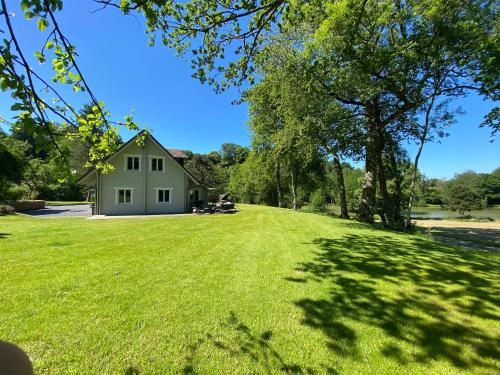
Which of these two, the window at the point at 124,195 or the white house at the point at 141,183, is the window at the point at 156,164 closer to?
the white house at the point at 141,183

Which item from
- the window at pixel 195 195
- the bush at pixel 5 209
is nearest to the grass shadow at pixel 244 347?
the bush at pixel 5 209

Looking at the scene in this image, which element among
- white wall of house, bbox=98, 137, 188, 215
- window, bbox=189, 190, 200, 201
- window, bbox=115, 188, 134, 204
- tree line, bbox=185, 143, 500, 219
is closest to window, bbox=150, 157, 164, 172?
white wall of house, bbox=98, 137, 188, 215

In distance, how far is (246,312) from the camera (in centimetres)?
388

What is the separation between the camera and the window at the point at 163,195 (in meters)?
22.7

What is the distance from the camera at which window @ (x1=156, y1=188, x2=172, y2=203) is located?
22688 mm

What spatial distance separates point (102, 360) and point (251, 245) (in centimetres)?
578

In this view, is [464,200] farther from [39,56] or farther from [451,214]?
[39,56]

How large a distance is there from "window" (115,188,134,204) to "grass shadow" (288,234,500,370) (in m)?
18.8

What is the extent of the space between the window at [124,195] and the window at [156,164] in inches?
101

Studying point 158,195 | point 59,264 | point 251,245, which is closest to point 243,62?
point 251,245

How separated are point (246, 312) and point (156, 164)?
20870 mm

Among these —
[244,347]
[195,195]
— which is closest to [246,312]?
[244,347]

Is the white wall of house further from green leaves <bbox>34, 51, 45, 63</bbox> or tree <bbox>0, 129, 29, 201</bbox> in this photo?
green leaves <bbox>34, 51, 45, 63</bbox>

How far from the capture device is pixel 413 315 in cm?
392
